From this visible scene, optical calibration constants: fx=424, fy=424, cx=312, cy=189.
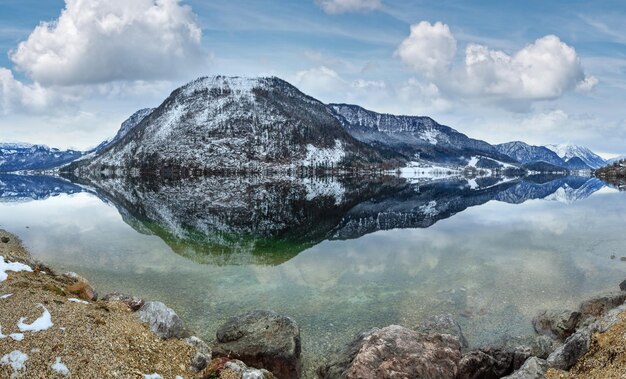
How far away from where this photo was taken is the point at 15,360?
53.2ft

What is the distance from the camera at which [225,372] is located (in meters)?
18.4

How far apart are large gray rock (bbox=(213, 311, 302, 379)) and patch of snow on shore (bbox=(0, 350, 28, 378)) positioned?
31.4 ft

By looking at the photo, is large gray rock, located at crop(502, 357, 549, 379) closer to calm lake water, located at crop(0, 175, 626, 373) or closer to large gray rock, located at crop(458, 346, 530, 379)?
large gray rock, located at crop(458, 346, 530, 379)

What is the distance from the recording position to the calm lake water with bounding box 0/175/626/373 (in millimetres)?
31891

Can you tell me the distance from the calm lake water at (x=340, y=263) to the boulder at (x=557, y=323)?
2.70 ft

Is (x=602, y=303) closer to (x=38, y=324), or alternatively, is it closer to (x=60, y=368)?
(x=60, y=368)

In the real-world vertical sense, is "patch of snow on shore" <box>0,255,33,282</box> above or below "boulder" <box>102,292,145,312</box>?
above

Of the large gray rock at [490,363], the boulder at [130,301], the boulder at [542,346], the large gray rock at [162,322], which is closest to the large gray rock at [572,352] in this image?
the large gray rock at [490,363]

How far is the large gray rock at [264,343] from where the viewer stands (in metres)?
22.9

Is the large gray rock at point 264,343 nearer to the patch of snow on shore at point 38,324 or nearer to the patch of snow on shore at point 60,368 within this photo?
the patch of snow on shore at point 38,324

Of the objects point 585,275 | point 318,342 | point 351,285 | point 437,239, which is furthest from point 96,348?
point 437,239

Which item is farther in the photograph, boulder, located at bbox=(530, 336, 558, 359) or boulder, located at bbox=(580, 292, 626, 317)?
boulder, located at bbox=(580, 292, 626, 317)

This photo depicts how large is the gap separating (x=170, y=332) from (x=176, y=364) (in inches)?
203

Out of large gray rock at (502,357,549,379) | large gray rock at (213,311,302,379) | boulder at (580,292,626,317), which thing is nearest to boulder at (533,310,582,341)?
boulder at (580,292,626,317)
